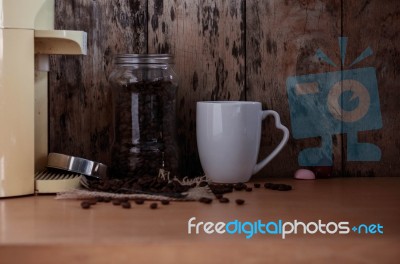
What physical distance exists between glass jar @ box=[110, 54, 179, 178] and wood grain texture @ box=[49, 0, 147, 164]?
0.08m

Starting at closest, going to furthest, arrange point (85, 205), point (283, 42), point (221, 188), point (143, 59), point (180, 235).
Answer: point (180, 235) → point (85, 205) → point (221, 188) → point (143, 59) → point (283, 42)

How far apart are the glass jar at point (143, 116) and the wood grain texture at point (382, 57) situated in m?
0.38

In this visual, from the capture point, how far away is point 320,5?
1.41 metres

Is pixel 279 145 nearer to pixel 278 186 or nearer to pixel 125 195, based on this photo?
pixel 278 186

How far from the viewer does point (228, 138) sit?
49.5 inches

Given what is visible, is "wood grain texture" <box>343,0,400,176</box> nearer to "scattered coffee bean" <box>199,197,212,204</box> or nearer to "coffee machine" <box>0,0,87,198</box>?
"scattered coffee bean" <box>199,197,212,204</box>

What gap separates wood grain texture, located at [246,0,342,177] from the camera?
1.40 meters

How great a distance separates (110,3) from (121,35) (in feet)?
0.22

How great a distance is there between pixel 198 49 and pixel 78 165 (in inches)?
13.9

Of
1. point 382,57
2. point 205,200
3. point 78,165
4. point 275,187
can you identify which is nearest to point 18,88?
point 78,165

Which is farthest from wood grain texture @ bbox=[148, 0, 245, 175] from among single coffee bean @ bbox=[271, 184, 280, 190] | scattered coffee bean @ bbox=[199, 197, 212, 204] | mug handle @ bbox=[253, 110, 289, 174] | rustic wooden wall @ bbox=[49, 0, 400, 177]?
scattered coffee bean @ bbox=[199, 197, 212, 204]

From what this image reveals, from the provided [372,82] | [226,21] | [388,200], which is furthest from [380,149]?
[226,21]

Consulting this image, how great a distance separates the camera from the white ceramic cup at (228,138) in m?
1.25

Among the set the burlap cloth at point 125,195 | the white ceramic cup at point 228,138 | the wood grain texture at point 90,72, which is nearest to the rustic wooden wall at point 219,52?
the wood grain texture at point 90,72
